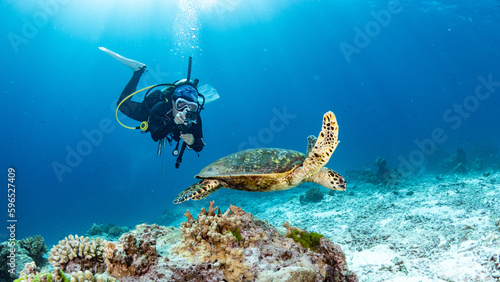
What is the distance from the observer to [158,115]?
754 cm

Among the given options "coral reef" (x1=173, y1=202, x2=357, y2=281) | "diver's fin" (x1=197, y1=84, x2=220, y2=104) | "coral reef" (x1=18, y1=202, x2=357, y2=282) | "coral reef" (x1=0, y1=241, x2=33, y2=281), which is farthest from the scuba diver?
"coral reef" (x1=0, y1=241, x2=33, y2=281)

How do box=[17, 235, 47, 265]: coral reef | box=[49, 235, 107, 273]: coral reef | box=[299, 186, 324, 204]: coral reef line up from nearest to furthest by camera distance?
box=[49, 235, 107, 273]: coral reef, box=[17, 235, 47, 265]: coral reef, box=[299, 186, 324, 204]: coral reef

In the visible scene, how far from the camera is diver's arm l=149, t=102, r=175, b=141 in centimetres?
708

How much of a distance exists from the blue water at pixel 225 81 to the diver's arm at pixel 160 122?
958 inches

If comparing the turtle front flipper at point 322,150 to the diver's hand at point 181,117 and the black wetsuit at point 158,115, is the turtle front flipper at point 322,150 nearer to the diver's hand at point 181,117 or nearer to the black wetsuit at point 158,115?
the black wetsuit at point 158,115

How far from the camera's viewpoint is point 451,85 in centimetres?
9312

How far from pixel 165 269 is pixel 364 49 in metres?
92.9

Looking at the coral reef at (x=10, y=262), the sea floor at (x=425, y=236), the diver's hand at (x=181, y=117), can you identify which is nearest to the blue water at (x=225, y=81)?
the coral reef at (x=10, y=262)

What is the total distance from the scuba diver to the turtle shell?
1.92 m

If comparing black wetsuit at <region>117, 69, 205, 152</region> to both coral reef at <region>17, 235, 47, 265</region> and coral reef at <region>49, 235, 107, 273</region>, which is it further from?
coral reef at <region>17, 235, 47, 265</region>

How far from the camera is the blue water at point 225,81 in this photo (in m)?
45.4

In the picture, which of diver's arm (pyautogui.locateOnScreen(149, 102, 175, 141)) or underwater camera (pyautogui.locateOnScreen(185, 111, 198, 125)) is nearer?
underwater camera (pyautogui.locateOnScreen(185, 111, 198, 125))

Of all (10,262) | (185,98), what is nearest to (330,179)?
(185,98)

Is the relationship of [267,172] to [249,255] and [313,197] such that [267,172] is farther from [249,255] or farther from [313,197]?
[313,197]
